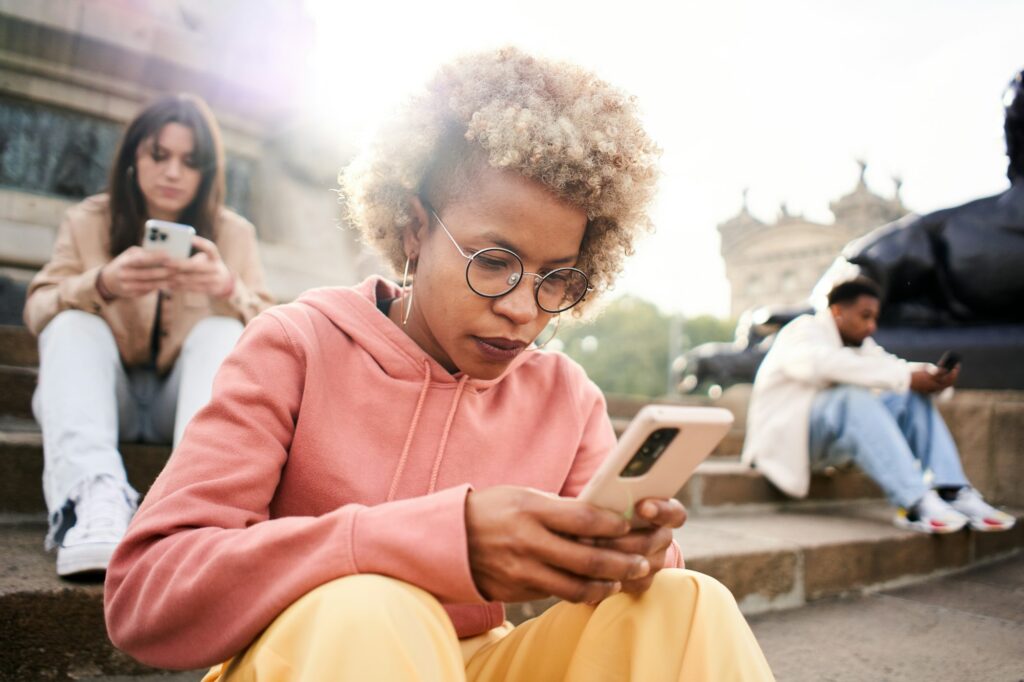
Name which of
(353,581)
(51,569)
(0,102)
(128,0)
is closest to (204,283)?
(51,569)

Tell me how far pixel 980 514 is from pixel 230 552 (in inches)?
152

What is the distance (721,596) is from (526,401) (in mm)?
551

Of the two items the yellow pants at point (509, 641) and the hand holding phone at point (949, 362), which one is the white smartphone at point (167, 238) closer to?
the yellow pants at point (509, 641)

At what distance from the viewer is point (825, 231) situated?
49.2 m

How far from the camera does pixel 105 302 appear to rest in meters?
2.51

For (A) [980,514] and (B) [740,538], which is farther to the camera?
(A) [980,514]

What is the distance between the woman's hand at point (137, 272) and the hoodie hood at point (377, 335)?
1.20 meters

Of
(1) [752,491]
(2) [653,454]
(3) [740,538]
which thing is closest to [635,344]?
(1) [752,491]

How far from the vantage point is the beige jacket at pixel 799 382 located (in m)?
4.14

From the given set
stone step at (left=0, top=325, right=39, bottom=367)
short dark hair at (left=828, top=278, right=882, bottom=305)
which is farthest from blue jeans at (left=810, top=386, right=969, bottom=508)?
stone step at (left=0, top=325, right=39, bottom=367)

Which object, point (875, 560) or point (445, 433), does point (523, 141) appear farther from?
point (875, 560)

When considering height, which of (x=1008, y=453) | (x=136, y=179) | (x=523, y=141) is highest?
(x=523, y=141)

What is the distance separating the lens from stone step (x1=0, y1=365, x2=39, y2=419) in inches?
119

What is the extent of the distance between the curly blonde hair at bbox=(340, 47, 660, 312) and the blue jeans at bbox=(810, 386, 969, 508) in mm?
2951
